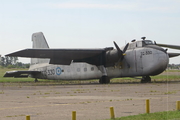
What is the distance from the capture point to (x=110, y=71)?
121ft

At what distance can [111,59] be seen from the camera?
35.3m

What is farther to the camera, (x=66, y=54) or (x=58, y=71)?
(x=58, y=71)

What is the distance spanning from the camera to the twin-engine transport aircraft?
3381cm

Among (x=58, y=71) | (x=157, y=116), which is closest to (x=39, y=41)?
(x=58, y=71)

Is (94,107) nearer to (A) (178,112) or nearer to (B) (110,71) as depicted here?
(A) (178,112)

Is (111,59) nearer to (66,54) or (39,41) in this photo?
(66,54)

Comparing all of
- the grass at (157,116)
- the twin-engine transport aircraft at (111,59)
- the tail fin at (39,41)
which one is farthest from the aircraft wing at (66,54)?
the grass at (157,116)

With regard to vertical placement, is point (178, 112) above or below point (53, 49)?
below

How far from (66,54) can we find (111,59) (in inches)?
193

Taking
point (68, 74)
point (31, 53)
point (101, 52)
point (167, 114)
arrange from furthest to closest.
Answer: point (68, 74) → point (101, 52) → point (31, 53) → point (167, 114)

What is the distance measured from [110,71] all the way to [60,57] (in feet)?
19.2

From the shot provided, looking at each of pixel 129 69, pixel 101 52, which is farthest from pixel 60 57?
pixel 129 69

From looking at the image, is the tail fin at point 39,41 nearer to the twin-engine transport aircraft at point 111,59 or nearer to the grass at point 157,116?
the twin-engine transport aircraft at point 111,59

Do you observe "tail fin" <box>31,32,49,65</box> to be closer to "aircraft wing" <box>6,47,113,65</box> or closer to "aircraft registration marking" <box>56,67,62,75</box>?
"aircraft registration marking" <box>56,67,62,75</box>
